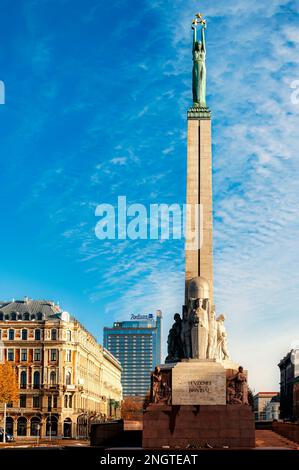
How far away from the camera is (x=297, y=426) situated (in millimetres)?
37000

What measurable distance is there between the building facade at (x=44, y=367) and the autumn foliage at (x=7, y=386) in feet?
23.5

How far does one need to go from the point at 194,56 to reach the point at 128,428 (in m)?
23.6

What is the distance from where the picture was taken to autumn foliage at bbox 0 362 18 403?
82438 mm

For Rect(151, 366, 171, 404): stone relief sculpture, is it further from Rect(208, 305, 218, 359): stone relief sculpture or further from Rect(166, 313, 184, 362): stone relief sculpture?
Rect(208, 305, 218, 359): stone relief sculpture

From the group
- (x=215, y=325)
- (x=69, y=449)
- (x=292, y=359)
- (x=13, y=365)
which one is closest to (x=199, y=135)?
(x=215, y=325)

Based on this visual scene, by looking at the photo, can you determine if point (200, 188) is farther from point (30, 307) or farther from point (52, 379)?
point (30, 307)

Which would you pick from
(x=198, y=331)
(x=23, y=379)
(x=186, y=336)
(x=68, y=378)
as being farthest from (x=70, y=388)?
(x=198, y=331)

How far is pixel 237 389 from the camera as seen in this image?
115ft

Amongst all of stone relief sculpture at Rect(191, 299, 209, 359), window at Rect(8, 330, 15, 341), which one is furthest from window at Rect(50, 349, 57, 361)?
stone relief sculpture at Rect(191, 299, 209, 359)

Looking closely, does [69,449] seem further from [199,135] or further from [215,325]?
[199,135]

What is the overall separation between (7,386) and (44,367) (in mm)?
12404

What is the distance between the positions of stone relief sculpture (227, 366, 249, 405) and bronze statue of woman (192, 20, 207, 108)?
56.6 ft
